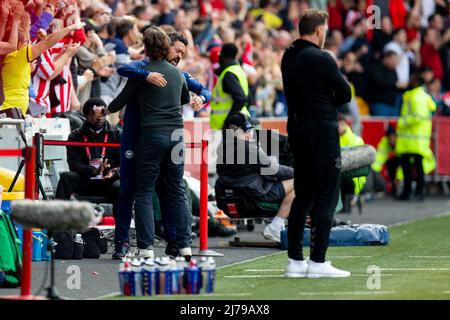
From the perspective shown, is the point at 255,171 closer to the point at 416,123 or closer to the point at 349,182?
the point at 349,182

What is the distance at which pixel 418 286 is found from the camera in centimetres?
1160

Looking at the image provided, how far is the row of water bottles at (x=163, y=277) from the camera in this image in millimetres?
11031

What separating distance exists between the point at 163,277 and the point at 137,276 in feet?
0.67

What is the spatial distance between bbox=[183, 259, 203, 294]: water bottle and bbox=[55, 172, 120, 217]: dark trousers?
15.0 feet

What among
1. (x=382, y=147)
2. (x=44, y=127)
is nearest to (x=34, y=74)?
(x=44, y=127)

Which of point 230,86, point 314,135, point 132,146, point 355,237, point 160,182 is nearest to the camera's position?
point 314,135

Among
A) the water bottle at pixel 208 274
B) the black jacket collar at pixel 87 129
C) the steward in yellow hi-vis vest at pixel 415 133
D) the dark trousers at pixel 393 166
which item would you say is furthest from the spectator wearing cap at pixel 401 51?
the water bottle at pixel 208 274

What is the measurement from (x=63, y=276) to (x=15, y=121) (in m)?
2.33

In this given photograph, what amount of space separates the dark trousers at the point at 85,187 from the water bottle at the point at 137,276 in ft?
14.9

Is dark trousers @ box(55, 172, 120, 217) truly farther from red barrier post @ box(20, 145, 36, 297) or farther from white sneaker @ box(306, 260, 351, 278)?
red barrier post @ box(20, 145, 36, 297)

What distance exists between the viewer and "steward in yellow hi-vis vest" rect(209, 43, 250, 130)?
18919mm

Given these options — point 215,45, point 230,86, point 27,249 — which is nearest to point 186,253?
point 27,249

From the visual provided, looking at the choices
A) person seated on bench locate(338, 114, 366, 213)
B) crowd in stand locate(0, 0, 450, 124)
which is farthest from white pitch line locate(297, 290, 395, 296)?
person seated on bench locate(338, 114, 366, 213)

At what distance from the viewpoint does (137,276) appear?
36.1 ft
